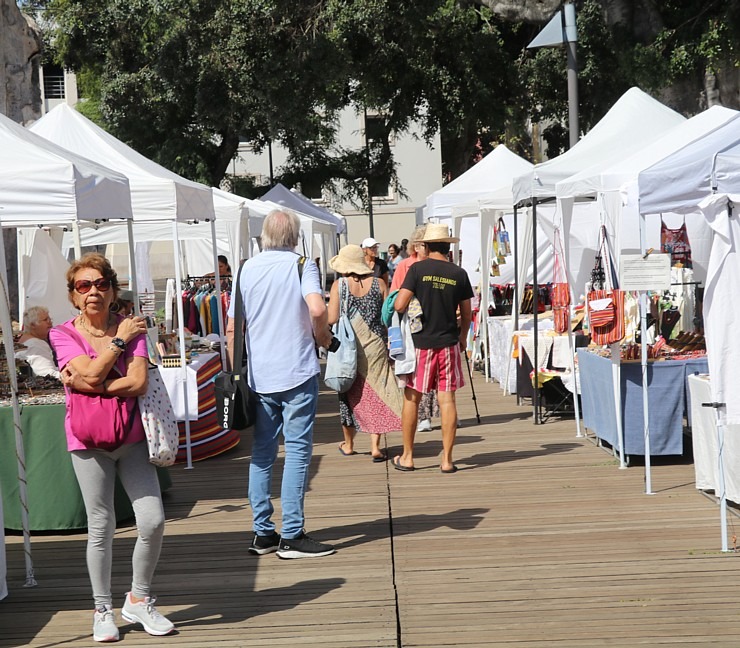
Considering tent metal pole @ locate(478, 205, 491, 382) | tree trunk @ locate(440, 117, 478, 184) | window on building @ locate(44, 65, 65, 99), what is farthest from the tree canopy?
window on building @ locate(44, 65, 65, 99)

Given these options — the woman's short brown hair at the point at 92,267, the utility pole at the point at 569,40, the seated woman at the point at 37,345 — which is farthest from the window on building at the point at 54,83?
the woman's short brown hair at the point at 92,267

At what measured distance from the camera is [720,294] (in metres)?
5.83

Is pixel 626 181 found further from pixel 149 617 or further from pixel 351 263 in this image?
pixel 149 617

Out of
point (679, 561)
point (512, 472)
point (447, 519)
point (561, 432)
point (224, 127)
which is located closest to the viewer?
point (679, 561)

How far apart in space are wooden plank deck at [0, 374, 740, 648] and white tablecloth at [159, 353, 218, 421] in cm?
66

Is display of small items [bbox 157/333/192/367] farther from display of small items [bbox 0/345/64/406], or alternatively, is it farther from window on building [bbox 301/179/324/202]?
window on building [bbox 301/179/324/202]

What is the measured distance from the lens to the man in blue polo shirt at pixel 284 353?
231 inches

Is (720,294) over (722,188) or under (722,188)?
under

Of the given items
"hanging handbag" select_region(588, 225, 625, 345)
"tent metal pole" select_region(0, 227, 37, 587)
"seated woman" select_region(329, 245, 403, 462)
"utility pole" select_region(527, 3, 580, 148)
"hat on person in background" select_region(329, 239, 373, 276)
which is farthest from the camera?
"utility pole" select_region(527, 3, 580, 148)

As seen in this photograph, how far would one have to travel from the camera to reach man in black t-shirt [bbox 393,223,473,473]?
820 centimetres

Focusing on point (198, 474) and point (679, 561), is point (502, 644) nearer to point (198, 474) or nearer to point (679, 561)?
point (679, 561)

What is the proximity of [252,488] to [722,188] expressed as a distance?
2.99 metres

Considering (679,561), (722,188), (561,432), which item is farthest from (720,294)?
(561,432)

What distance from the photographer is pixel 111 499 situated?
185 inches
